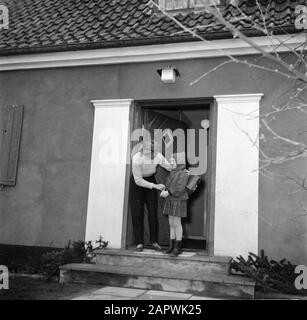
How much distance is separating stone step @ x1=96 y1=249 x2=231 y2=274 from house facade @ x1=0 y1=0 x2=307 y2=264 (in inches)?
14.9

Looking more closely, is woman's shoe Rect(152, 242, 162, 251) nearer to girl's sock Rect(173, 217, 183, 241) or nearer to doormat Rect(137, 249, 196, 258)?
doormat Rect(137, 249, 196, 258)

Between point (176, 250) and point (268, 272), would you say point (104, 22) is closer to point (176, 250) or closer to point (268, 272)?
point (176, 250)

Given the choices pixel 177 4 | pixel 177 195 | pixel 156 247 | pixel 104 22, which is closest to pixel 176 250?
pixel 156 247

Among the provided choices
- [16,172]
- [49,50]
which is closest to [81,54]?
[49,50]

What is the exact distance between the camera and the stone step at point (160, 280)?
5.52 meters

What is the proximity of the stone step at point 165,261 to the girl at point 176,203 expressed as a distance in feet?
0.63

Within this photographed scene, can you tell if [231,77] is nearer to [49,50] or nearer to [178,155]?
[178,155]

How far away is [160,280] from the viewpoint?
5836mm

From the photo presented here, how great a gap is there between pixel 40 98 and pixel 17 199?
2.03m

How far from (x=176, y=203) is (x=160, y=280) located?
1.29 m

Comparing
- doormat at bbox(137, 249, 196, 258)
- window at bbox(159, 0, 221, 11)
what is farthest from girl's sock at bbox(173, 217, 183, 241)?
window at bbox(159, 0, 221, 11)

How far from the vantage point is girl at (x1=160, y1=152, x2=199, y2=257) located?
256 inches

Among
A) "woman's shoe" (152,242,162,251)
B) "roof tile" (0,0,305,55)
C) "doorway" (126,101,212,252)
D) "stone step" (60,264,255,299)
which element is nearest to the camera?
"stone step" (60,264,255,299)

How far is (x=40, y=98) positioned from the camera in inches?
312
